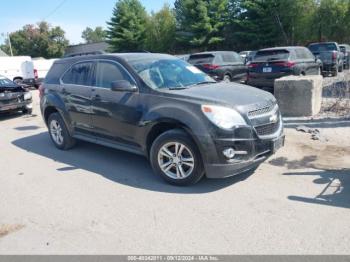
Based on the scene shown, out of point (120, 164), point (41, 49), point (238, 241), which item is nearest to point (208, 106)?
point (238, 241)

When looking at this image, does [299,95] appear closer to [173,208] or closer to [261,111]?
[261,111]

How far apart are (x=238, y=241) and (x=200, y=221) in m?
0.57

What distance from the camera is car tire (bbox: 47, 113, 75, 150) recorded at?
23.1 ft

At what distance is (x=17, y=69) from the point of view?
2605 cm

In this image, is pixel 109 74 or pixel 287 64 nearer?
pixel 109 74

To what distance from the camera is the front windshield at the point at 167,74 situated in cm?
543

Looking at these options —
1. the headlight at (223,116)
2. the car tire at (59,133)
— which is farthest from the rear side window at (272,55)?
the headlight at (223,116)

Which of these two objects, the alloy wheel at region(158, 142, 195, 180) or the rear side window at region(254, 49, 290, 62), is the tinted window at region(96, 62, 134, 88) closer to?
the alloy wheel at region(158, 142, 195, 180)

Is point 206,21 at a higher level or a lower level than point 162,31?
lower

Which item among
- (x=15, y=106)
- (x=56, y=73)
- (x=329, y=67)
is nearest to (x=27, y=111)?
(x=15, y=106)

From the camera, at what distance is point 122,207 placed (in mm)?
4430

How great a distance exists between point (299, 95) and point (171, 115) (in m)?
4.63

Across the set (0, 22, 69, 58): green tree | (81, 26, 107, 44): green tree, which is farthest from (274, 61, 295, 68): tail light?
(81, 26, 107, 44): green tree

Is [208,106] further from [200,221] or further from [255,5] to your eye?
[255,5]
